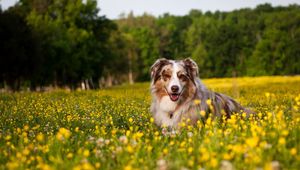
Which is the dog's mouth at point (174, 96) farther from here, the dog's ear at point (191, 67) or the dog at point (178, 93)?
the dog's ear at point (191, 67)

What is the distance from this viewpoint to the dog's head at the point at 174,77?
29.8 ft

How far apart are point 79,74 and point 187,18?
83930 millimetres

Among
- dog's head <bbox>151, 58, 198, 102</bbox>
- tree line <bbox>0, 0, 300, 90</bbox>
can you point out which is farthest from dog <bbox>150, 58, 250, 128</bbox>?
tree line <bbox>0, 0, 300, 90</bbox>

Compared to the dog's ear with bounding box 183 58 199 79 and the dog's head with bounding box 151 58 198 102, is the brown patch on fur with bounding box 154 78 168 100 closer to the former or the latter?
the dog's head with bounding box 151 58 198 102

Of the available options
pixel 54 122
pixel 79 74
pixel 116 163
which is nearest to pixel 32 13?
pixel 79 74

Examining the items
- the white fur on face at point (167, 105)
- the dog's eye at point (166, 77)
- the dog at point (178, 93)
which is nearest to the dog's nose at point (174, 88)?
the dog at point (178, 93)

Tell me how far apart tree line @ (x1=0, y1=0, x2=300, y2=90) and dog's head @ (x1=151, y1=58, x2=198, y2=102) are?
36.9 meters

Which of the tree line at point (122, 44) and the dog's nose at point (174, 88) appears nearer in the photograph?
the dog's nose at point (174, 88)

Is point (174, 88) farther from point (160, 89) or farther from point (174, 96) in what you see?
point (160, 89)

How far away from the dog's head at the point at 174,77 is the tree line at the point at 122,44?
36.9 metres

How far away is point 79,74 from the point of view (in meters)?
58.8

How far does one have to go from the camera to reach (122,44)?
277 feet

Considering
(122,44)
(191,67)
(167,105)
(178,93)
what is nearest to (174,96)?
(178,93)

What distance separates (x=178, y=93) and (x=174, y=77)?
1.08ft
